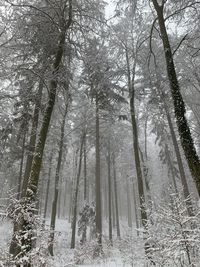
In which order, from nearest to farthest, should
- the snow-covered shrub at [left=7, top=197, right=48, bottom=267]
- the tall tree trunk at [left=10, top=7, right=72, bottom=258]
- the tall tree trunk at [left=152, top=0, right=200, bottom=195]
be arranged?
1. the snow-covered shrub at [left=7, top=197, right=48, bottom=267]
2. the tall tree trunk at [left=10, top=7, right=72, bottom=258]
3. the tall tree trunk at [left=152, top=0, right=200, bottom=195]

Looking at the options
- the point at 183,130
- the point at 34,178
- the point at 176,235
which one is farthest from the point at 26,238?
the point at 183,130

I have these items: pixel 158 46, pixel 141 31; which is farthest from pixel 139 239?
pixel 158 46

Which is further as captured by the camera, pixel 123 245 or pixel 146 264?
pixel 123 245

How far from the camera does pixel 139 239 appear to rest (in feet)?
28.0

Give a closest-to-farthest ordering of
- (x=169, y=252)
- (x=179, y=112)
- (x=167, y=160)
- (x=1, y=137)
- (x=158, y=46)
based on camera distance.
→ (x=169, y=252)
(x=179, y=112)
(x=1, y=137)
(x=158, y=46)
(x=167, y=160)

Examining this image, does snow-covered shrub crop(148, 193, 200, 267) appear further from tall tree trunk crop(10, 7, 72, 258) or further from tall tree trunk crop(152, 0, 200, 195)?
tall tree trunk crop(10, 7, 72, 258)

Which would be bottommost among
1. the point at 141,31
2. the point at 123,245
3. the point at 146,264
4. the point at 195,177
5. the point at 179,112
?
the point at 146,264

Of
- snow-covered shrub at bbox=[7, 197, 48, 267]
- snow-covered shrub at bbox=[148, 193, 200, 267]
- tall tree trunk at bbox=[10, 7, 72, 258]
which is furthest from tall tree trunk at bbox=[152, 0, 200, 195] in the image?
snow-covered shrub at bbox=[7, 197, 48, 267]

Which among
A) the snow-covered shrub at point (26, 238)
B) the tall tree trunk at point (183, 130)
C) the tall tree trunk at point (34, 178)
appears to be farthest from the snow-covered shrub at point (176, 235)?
the tall tree trunk at point (34, 178)

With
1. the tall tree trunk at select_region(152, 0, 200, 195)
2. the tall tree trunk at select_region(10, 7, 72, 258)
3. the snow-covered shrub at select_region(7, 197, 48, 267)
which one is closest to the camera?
the snow-covered shrub at select_region(7, 197, 48, 267)

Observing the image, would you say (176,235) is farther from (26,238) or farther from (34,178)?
(34,178)

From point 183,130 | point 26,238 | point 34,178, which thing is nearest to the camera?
point 26,238

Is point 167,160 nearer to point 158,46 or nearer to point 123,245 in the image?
point 158,46

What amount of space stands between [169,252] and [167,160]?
20.6 meters
